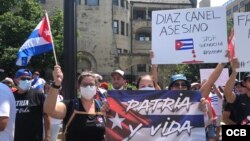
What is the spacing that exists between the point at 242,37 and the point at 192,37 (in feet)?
2.80

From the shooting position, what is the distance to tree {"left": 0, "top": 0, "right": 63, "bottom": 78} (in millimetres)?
34750

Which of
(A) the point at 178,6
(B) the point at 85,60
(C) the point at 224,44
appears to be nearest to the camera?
(C) the point at 224,44

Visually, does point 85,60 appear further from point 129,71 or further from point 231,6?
point 231,6

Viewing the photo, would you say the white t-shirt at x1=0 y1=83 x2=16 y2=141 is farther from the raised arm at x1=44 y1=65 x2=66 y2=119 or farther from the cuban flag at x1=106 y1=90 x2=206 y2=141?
the cuban flag at x1=106 y1=90 x2=206 y2=141

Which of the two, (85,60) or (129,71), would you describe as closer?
(85,60)

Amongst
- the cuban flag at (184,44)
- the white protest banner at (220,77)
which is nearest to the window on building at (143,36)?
the white protest banner at (220,77)

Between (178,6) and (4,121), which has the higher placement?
(178,6)

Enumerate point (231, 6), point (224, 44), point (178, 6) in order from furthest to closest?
point (231, 6) → point (178, 6) → point (224, 44)

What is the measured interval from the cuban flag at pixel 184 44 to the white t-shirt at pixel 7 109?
295 centimetres

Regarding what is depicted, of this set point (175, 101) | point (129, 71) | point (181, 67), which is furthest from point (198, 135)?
point (129, 71)

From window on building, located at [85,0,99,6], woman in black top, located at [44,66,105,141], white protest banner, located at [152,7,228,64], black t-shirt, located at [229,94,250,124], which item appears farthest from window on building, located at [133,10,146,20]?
woman in black top, located at [44,66,105,141]

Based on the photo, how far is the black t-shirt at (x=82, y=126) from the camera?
513 centimetres

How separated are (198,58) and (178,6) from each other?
179 ft

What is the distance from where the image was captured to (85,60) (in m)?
48.5
